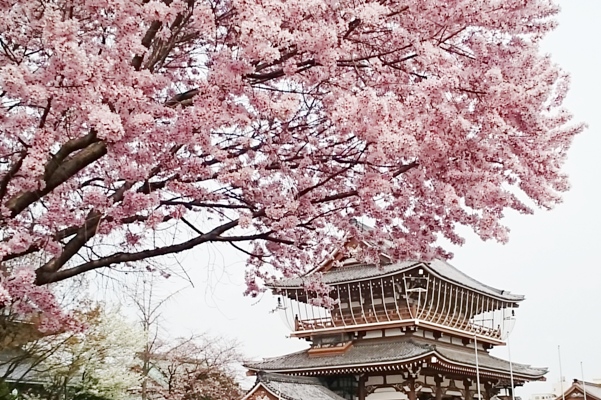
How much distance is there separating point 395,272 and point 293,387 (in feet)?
15.8

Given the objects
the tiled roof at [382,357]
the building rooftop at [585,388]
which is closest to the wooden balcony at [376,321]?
the tiled roof at [382,357]

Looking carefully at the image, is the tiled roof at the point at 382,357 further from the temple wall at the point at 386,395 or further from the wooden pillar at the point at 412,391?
the temple wall at the point at 386,395

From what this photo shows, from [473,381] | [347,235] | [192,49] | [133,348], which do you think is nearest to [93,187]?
[192,49]

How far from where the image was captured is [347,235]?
20.5ft

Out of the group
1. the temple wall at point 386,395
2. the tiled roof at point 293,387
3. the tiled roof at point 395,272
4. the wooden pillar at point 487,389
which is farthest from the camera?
the wooden pillar at point 487,389

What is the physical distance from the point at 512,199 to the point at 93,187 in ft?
11.2

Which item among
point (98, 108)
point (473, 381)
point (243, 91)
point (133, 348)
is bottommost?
point (473, 381)

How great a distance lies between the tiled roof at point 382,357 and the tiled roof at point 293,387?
511mm

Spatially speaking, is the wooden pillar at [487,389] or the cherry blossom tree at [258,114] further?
the wooden pillar at [487,389]

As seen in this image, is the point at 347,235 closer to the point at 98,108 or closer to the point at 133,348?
the point at 98,108

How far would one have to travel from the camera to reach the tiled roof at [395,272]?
2007 cm

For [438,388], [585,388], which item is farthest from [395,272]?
[585,388]

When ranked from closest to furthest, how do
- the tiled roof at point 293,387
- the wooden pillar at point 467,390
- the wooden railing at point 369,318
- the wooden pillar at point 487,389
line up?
1. the tiled roof at point 293,387
2. the wooden railing at point 369,318
3. the wooden pillar at point 467,390
4. the wooden pillar at point 487,389

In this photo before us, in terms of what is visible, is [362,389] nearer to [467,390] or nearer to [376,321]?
[376,321]
